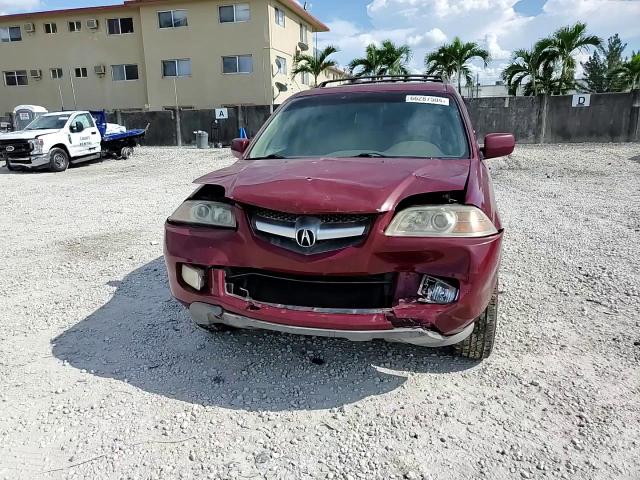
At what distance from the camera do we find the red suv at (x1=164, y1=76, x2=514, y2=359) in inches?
93.4

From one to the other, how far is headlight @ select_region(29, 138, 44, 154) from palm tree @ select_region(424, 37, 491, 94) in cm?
1895

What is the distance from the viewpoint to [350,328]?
2398 millimetres

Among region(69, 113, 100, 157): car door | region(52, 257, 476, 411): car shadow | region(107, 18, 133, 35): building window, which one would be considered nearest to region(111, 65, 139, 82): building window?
region(107, 18, 133, 35): building window

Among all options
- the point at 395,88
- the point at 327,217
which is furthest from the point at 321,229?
the point at 395,88

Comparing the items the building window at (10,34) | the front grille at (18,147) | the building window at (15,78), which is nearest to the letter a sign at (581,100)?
the front grille at (18,147)

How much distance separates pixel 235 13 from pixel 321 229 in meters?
26.6

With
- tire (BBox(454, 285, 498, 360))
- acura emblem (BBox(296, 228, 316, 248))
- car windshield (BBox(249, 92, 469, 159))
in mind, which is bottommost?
tire (BBox(454, 285, 498, 360))

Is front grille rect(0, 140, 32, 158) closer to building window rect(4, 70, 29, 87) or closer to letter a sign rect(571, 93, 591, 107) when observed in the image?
letter a sign rect(571, 93, 591, 107)

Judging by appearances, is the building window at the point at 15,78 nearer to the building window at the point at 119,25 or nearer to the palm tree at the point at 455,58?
the building window at the point at 119,25

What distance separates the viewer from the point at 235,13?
84.0 ft

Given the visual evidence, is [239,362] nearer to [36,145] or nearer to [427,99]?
[427,99]

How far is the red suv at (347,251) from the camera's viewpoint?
2.37 meters

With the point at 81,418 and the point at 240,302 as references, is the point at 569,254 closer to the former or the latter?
the point at 240,302

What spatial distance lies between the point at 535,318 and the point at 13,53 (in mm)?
35905
